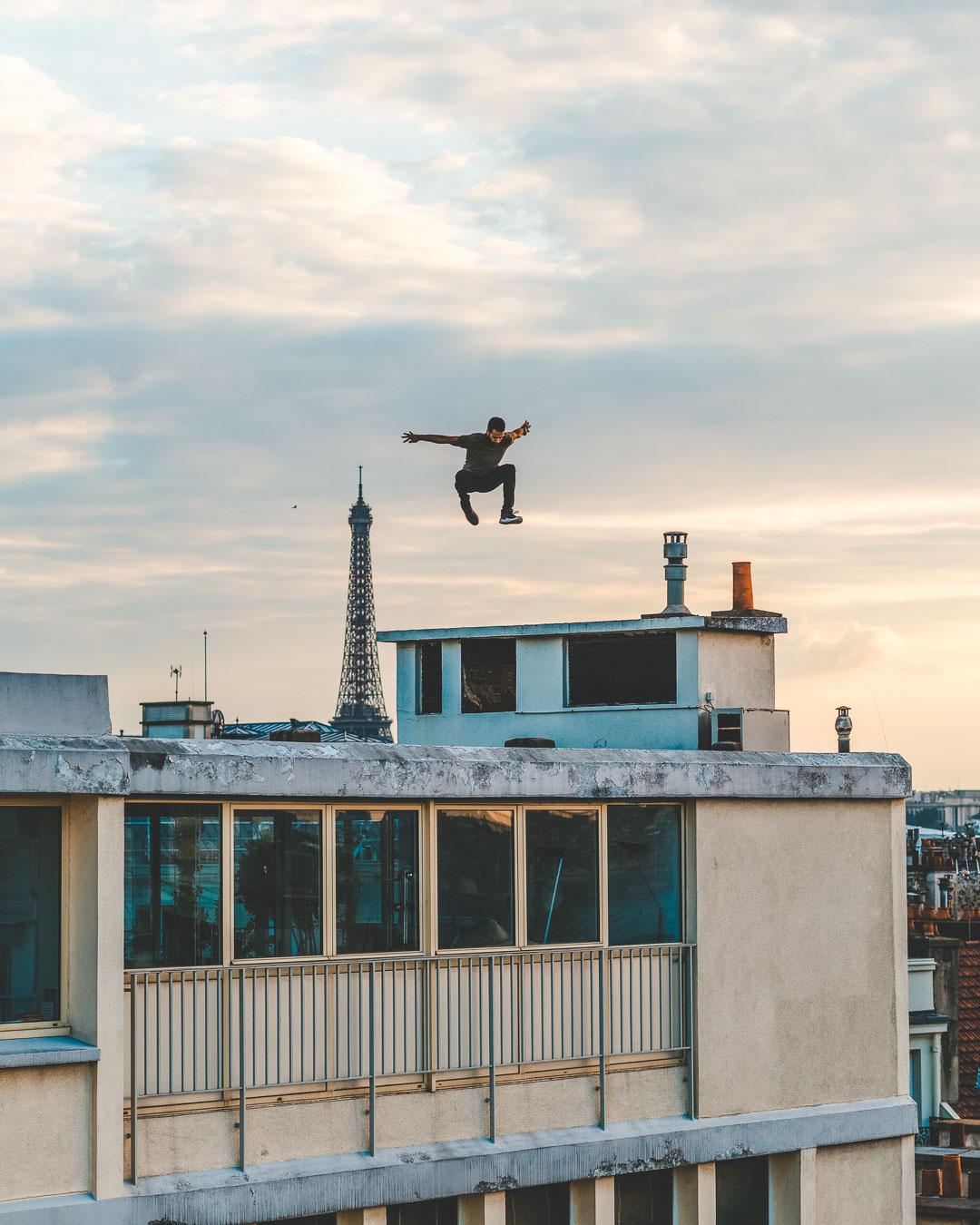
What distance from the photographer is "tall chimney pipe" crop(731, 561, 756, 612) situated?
2231 cm

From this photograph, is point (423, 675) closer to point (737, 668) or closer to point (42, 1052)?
point (737, 668)

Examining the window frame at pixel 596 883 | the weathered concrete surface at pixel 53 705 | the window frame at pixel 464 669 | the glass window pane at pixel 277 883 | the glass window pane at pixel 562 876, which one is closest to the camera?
the weathered concrete surface at pixel 53 705

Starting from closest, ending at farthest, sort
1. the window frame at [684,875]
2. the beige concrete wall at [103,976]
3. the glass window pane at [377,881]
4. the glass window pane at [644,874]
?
the beige concrete wall at [103,976] → the glass window pane at [377,881] → the glass window pane at [644,874] → the window frame at [684,875]

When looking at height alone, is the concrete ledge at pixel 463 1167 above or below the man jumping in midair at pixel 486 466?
below

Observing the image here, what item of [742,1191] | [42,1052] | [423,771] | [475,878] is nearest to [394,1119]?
[475,878]

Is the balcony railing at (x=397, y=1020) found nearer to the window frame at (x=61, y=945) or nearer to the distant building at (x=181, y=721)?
the window frame at (x=61, y=945)

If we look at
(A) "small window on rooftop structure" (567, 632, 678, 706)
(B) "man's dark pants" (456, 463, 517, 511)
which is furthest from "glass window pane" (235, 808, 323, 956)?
(A) "small window on rooftop structure" (567, 632, 678, 706)

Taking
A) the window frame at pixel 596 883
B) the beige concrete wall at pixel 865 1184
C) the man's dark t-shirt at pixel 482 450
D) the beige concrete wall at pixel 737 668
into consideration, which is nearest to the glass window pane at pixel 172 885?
A: the window frame at pixel 596 883

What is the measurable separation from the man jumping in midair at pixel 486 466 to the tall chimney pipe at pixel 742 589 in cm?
485

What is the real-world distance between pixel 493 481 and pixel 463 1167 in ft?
22.3

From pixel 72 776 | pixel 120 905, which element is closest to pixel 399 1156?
pixel 120 905

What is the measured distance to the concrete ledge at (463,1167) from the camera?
13617 mm

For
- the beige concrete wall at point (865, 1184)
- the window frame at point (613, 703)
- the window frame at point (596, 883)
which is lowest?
the beige concrete wall at point (865, 1184)

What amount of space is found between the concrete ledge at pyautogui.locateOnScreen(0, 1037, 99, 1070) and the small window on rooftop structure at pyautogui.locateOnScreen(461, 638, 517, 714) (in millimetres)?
9121
